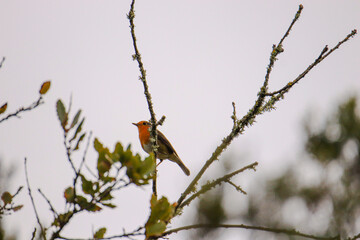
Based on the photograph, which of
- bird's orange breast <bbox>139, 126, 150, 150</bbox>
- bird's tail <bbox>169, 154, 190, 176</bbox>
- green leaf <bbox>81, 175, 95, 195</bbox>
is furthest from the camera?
bird's tail <bbox>169, 154, 190, 176</bbox>

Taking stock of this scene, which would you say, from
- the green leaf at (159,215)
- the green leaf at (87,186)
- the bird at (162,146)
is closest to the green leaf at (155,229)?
the green leaf at (159,215)

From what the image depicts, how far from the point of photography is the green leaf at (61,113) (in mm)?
1497

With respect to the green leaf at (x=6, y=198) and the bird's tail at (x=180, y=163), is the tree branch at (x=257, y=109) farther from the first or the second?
the bird's tail at (x=180, y=163)

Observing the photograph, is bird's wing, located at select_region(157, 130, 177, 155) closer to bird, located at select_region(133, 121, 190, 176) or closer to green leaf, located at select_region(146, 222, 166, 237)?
bird, located at select_region(133, 121, 190, 176)

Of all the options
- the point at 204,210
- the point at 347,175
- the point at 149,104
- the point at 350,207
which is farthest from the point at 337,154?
the point at 149,104

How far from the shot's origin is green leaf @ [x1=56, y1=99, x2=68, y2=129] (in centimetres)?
150

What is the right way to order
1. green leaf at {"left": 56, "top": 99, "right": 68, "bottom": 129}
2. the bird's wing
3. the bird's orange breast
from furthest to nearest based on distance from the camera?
the bird's wing
the bird's orange breast
green leaf at {"left": 56, "top": 99, "right": 68, "bottom": 129}

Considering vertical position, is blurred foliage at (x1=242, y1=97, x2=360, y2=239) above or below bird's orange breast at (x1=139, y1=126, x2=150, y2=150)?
above

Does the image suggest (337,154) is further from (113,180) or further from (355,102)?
(113,180)

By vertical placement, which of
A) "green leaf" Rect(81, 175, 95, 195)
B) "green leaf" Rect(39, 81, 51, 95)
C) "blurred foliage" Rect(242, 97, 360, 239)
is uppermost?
"blurred foliage" Rect(242, 97, 360, 239)

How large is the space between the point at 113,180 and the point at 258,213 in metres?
8.05

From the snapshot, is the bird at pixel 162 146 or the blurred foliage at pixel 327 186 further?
the blurred foliage at pixel 327 186

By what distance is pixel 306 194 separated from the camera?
1134 centimetres

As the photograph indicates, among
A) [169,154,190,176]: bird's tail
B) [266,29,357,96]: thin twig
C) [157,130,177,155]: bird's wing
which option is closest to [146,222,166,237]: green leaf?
[266,29,357,96]: thin twig
